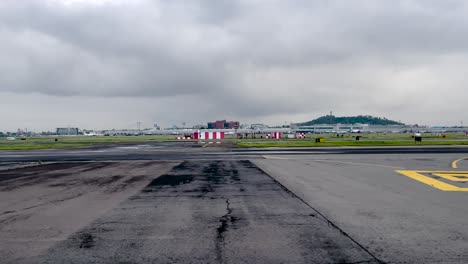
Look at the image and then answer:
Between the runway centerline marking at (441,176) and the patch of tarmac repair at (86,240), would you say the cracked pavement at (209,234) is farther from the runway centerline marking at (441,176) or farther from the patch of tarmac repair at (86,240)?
the runway centerline marking at (441,176)

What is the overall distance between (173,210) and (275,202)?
349cm

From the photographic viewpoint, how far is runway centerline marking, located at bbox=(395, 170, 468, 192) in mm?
15051

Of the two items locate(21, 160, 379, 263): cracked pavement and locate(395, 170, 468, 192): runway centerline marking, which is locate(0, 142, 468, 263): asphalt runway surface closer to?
locate(21, 160, 379, 263): cracked pavement

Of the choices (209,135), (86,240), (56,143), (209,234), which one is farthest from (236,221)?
(56,143)

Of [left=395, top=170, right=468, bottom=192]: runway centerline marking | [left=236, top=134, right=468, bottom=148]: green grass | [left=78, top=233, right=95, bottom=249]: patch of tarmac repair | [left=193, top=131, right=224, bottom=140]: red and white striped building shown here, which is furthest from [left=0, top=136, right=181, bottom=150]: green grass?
[left=78, top=233, right=95, bottom=249]: patch of tarmac repair

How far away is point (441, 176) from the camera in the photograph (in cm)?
1903

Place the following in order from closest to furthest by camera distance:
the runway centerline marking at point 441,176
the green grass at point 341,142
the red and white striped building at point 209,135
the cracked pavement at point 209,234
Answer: the cracked pavement at point 209,234
the runway centerline marking at point 441,176
the green grass at point 341,142
the red and white striped building at point 209,135

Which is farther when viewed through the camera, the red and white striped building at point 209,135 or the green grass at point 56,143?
the red and white striped building at point 209,135

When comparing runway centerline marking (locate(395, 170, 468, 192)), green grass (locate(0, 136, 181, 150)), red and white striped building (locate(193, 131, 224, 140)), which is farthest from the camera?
red and white striped building (locate(193, 131, 224, 140))

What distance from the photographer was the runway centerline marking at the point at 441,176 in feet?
49.4

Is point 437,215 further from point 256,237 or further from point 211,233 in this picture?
point 211,233

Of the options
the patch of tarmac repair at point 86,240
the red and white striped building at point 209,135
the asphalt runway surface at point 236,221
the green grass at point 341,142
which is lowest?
the asphalt runway surface at point 236,221

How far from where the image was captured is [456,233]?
809 cm

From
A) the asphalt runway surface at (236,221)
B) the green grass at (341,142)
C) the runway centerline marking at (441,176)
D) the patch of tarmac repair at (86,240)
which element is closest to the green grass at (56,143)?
the green grass at (341,142)
